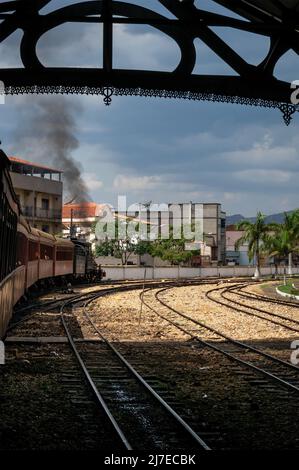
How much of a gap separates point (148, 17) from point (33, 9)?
51.9 inches

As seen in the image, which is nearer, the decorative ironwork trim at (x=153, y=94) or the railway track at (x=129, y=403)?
the railway track at (x=129, y=403)

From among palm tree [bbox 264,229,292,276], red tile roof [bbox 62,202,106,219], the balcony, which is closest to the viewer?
palm tree [bbox 264,229,292,276]

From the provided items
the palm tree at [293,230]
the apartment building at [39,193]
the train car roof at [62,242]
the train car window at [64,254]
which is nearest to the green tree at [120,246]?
the apartment building at [39,193]

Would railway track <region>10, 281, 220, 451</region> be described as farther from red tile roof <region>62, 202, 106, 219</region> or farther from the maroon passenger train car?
red tile roof <region>62, 202, 106, 219</region>

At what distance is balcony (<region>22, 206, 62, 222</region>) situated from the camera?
6944 centimetres

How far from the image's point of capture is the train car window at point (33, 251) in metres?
24.0

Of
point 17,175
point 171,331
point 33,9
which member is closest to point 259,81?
point 33,9

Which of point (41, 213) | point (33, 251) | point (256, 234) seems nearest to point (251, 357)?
point (33, 251)

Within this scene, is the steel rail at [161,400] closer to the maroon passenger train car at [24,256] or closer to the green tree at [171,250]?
the maroon passenger train car at [24,256]

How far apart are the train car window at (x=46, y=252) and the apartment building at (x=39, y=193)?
116 feet

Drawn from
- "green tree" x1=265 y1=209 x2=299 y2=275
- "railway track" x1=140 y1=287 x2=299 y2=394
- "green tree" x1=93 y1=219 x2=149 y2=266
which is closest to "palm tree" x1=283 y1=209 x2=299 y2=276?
"green tree" x1=265 y1=209 x2=299 y2=275

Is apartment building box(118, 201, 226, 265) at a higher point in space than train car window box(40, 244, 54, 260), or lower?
higher

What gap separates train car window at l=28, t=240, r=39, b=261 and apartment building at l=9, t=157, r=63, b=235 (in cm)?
4170
